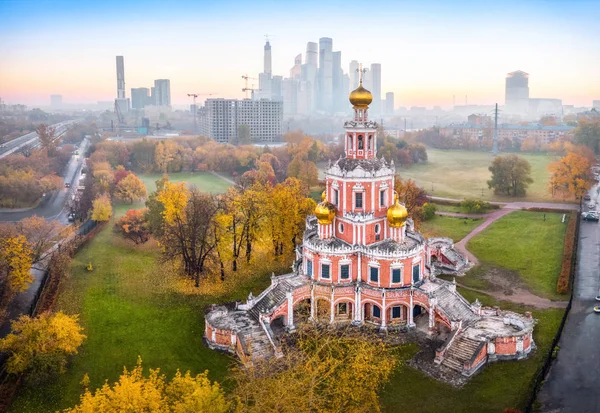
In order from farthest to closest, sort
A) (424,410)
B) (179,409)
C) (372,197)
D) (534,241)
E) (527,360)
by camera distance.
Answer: (534,241) < (372,197) < (527,360) < (424,410) < (179,409)

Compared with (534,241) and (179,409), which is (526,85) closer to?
(534,241)

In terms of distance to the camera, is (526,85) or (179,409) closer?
(179,409)

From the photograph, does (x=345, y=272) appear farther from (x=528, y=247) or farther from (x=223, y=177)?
(x=223, y=177)

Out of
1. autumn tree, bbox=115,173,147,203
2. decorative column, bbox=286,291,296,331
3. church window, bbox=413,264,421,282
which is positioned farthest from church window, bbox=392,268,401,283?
autumn tree, bbox=115,173,147,203

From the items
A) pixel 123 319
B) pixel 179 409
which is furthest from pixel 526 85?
pixel 179 409

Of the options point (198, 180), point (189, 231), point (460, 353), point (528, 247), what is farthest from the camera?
point (198, 180)

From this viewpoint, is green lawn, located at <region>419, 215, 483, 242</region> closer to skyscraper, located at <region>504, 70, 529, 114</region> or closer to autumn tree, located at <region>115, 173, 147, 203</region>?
autumn tree, located at <region>115, 173, 147, 203</region>

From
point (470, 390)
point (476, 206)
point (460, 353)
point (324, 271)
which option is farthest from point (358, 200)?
point (476, 206)
